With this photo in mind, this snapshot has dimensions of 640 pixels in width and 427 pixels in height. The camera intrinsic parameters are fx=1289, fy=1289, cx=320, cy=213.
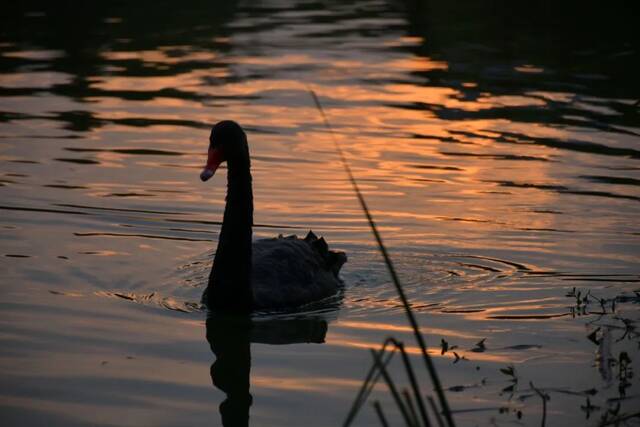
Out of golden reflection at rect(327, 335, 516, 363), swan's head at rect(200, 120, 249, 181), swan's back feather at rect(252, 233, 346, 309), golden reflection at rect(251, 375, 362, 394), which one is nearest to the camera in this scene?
golden reflection at rect(251, 375, 362, 394)

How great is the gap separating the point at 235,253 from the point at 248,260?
0.09m

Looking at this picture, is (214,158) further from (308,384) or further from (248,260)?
(308,384)

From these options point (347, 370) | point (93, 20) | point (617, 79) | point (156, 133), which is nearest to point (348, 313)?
point (347, 370)

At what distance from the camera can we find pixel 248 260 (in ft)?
24.3

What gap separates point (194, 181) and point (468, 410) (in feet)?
17.4

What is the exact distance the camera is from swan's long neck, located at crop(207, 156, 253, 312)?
7344 mm

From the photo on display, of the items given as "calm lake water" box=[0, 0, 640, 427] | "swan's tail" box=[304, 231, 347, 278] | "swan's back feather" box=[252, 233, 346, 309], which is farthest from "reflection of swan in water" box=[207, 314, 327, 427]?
"swan's tail" box=[304, 231, 347, 278]

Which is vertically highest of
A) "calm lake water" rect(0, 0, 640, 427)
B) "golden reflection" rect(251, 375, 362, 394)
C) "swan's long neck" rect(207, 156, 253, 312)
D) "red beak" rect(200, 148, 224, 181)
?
"red beak" rect(200, 148, 224, 181)

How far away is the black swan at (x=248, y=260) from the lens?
736 cm

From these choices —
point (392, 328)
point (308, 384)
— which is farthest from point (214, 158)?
point (308, 384)

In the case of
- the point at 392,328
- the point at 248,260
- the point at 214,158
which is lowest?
the point at 392,328

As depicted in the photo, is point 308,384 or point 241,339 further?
point 241,339

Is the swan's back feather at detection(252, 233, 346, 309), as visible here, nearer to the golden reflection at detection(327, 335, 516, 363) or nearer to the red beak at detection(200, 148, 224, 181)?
the golden reflection at detection(327, 335, 516, 363)

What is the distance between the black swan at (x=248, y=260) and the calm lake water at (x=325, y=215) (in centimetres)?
19
